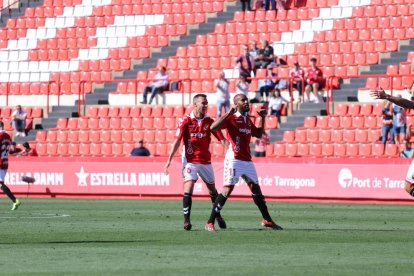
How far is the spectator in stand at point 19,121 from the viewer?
42281mm

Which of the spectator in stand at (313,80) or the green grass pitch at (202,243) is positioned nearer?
the green grass pitch at (202,243)

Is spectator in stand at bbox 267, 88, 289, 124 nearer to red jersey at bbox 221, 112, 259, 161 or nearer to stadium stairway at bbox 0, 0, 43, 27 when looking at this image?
stadium stairway at bbox 0, 0, 43, 27

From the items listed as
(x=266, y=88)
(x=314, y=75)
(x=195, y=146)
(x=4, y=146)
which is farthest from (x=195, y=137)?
(x=266, y=88)

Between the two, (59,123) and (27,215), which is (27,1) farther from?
(27,215)

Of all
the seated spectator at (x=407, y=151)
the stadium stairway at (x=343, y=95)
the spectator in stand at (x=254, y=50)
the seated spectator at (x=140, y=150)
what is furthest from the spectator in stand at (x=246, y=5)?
the seated spectator at (x=407, y=151)

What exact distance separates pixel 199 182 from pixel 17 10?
19.8m

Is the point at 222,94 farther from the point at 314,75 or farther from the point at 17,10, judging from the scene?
the point at 17,10

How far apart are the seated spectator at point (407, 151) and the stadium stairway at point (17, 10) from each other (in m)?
22.5

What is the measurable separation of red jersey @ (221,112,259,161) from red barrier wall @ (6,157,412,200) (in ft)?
39.1

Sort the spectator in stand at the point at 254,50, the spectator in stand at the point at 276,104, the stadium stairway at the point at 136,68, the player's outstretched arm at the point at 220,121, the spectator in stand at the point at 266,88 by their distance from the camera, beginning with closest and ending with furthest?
the player's outstretched arm at the point at 220,121 → the spectator in stand at the point at 276,104 → the spectator in stand at the point at 266,88 → the spectator in stand at the point at 254,50 → the stadium stairway at the point at 136,68

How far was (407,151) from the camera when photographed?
3297 centimetres

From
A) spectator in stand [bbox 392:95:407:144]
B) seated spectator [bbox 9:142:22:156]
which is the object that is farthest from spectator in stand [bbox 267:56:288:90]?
seated spectator [bbox 9:142:22:156]

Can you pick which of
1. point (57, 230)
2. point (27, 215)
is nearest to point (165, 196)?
point (27, 215)

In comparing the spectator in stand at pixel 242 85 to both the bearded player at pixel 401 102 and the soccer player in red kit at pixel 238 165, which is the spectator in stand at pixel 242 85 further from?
the bearded player at pixel 401 102
